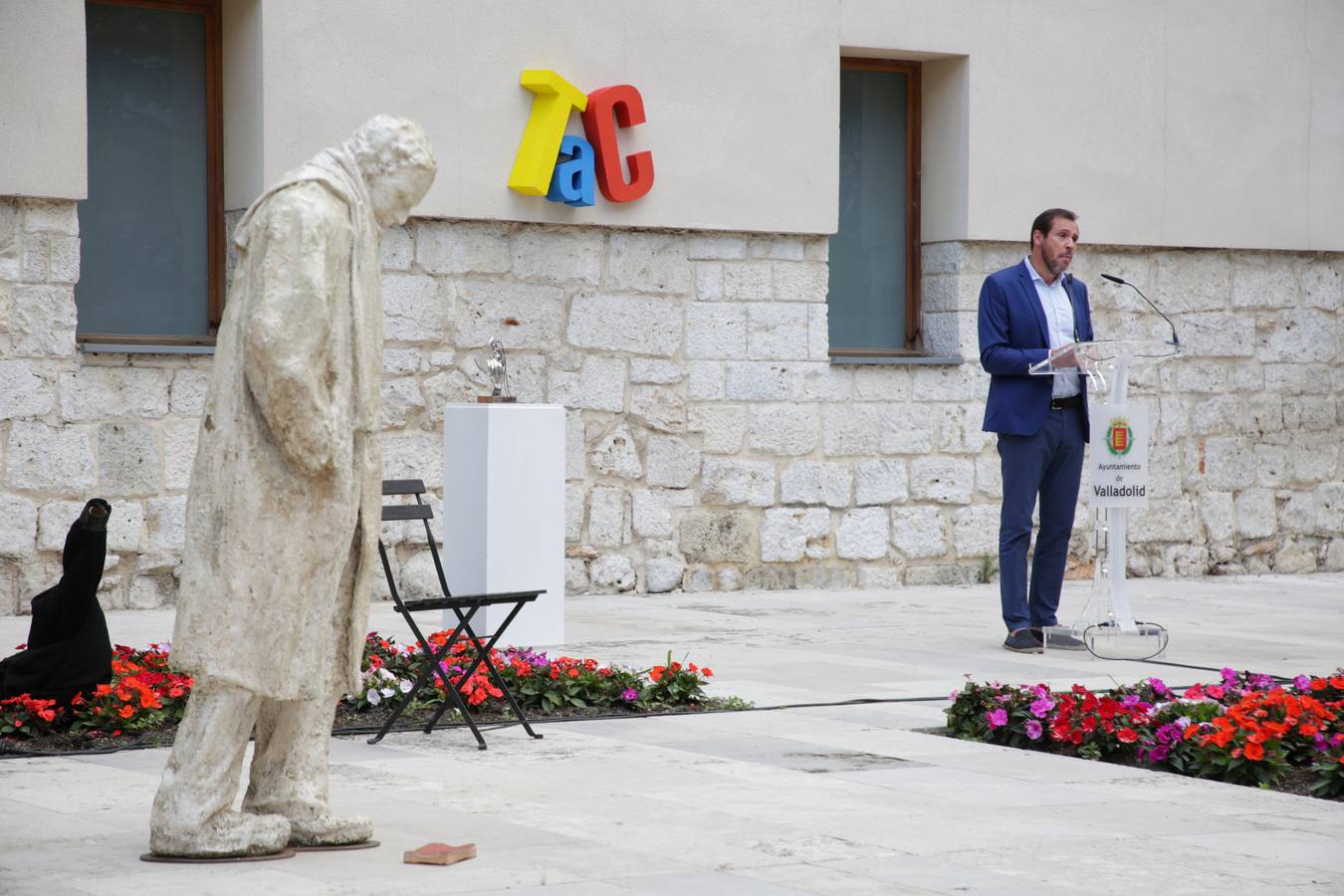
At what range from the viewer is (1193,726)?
589 cm

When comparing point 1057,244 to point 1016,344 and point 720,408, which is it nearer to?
point 1016,344

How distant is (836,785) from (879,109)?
8257 mm

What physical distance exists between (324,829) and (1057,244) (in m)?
5.39

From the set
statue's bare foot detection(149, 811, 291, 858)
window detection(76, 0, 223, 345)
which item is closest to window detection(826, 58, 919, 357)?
window detection(76, 0, 223, 345)

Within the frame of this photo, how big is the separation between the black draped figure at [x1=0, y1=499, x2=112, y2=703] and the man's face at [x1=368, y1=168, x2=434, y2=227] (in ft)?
6.95

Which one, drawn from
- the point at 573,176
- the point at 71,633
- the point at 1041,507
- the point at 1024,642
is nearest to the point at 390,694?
the point at 71,633

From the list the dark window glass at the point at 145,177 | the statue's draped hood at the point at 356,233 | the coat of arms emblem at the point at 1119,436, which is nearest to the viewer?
the statue's draped hood at the point at 356,233

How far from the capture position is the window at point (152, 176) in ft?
34.7

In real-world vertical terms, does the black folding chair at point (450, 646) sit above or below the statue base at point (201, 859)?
above

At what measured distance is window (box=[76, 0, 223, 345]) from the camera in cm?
1057

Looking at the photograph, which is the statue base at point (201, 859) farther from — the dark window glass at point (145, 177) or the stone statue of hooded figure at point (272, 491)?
the dark window glass at point (145, 177)

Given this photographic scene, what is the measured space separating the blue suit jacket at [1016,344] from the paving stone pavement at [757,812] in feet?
4.07

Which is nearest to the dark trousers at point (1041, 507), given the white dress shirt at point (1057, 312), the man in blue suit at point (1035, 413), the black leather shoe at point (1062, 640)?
the man in blue suit at point (1035, 413)

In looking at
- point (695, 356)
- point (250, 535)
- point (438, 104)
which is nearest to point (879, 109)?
point (695, 356)
